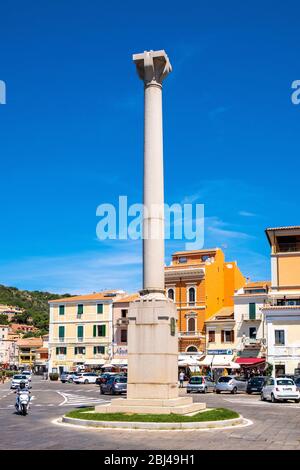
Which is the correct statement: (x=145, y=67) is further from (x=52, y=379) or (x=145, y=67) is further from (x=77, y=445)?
(x=52, y=379)

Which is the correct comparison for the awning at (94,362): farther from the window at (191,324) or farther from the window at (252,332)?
the window at (252,332)

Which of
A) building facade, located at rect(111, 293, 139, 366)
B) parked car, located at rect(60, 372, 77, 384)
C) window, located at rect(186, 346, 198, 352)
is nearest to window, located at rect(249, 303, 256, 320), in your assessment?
window, located at rect(186, 346, 198, 352)

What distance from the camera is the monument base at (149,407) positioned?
21.6m

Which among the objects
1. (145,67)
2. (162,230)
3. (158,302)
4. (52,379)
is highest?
(145,67)

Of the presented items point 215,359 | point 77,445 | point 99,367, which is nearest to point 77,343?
point 99,367

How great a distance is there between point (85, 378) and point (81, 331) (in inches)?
588

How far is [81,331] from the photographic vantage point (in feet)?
268

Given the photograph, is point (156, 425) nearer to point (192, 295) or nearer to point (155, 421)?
point (155, 421)

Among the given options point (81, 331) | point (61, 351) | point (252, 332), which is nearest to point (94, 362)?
point (81, 331)

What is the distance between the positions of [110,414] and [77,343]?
6171 cm

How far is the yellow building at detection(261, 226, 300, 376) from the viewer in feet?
187

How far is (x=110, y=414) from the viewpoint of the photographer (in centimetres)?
Answer: 2112

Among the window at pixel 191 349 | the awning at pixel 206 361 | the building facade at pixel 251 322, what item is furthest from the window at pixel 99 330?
the building facade at pixel 251 322

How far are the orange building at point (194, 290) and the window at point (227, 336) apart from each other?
2.37 metres
